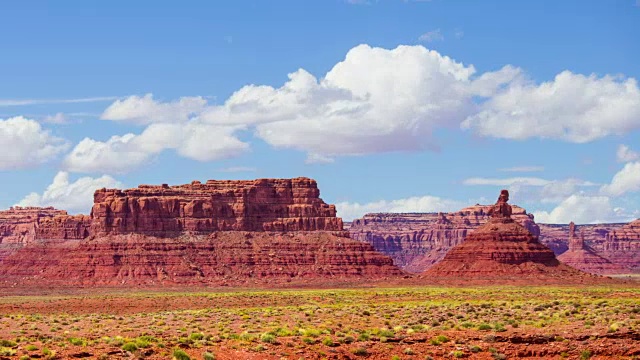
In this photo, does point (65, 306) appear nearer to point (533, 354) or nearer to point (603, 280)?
point (533, 354)

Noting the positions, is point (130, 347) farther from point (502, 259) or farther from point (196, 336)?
point (502, 259)

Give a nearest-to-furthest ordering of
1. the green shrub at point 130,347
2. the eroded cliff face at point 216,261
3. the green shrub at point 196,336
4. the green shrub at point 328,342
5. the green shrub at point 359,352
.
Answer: the green shrub at point 130,347
the green shrub at point 359,352
the green shrub at point 328,342
the green shrub at point 196,336
the eroded cliff face at point 216,261

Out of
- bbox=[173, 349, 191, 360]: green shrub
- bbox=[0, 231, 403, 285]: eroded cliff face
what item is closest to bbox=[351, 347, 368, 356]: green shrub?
bbox=[173, 349, 191, 360]: green shrub

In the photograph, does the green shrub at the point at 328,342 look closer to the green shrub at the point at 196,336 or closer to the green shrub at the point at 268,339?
the green shrub at the point at 268,339

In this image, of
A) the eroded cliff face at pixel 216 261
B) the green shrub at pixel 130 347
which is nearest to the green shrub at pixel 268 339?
the green shrub at pixel 130 347

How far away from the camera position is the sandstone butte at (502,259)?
173375 millimetres

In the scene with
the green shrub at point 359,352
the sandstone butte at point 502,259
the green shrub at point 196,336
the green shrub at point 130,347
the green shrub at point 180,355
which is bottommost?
the green shrub at point 359,352

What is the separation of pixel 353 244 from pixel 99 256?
142ft

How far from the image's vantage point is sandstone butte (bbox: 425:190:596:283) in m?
173

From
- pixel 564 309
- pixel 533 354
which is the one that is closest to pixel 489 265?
pixel 564 309

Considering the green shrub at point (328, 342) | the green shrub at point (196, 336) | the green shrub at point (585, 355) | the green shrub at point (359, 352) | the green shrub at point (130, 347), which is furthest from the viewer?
the green shrub at point (196, 336)

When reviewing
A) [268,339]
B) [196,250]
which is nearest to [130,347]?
[268,339]

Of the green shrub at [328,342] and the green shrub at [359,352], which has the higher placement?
the green shrub at [328,342]

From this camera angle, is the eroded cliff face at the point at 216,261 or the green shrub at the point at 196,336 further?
the eroded cliff face at the point at 216,261
